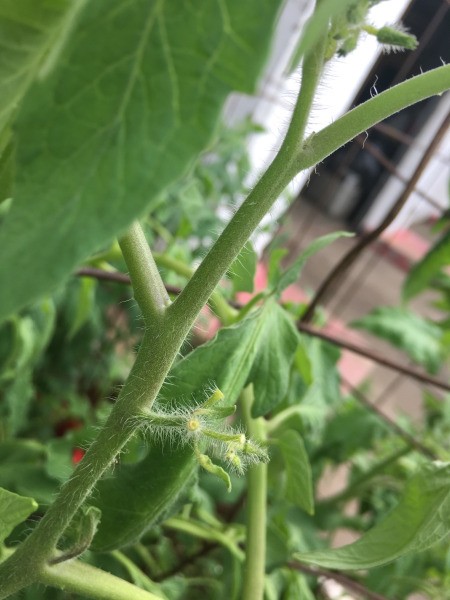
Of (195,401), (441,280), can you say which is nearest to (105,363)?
(441,280)

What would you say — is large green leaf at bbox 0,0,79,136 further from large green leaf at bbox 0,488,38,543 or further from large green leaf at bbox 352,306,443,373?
large green leaf at bbox 352,306,443,373

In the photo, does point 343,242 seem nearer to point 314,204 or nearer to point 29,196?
point 314,204

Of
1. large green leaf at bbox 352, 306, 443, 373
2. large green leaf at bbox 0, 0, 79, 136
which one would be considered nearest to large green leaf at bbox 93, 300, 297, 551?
large green leaf at bbox 0, 0, 79, 136

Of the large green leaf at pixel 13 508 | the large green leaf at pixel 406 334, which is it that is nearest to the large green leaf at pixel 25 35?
the large green leaf at pixel 13 508

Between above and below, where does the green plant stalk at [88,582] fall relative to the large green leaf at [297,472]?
below

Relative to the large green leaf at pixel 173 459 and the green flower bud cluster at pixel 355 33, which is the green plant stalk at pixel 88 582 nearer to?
the large green leaf at pixel 173 459

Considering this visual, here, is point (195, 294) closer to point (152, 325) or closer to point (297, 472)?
point (152, 325)

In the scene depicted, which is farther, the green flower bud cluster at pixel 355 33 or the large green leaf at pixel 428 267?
the large green leaf at pixel 428 267
